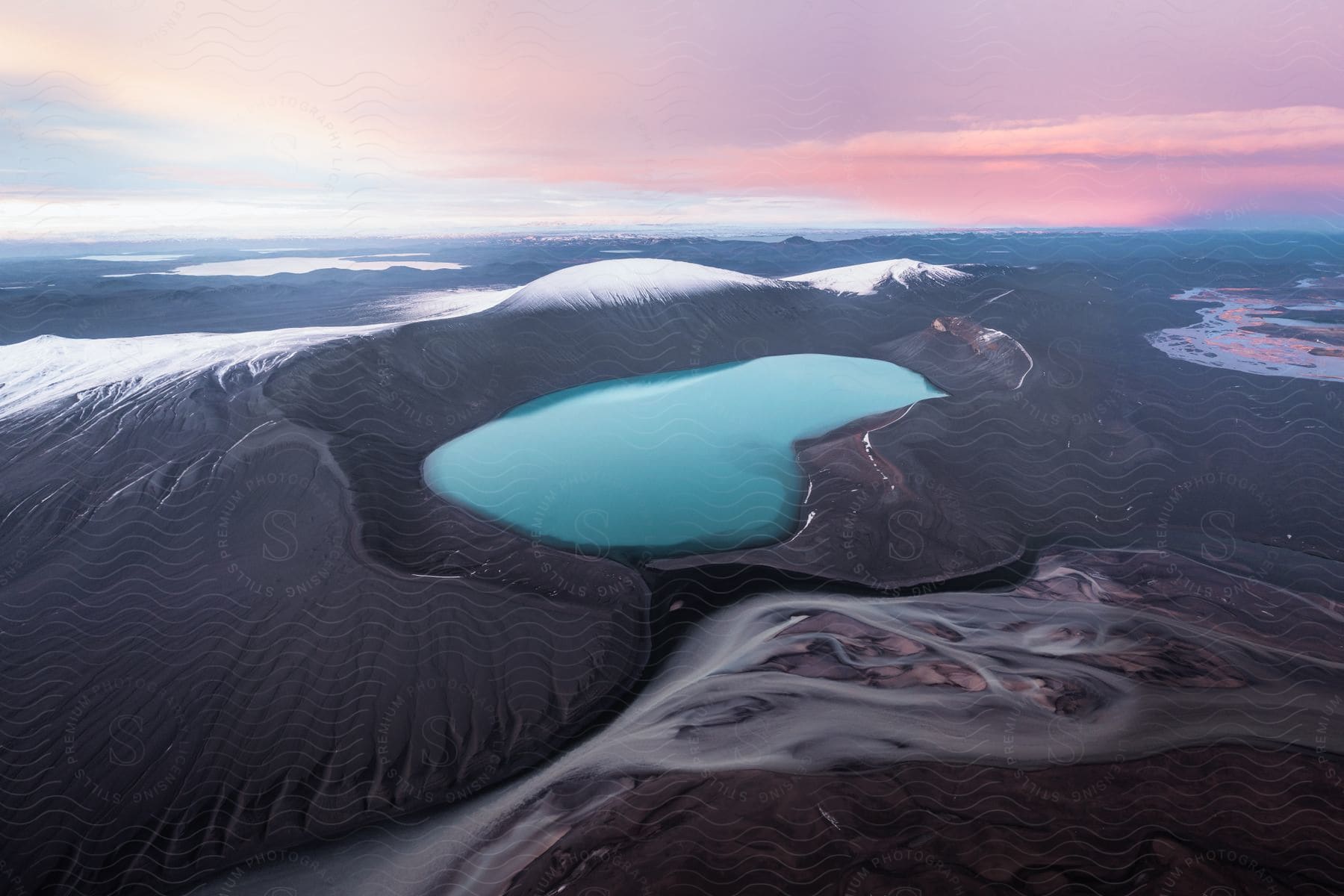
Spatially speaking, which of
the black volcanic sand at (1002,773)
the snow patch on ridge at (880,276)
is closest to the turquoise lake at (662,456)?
the black volcanic sand at (1002,773)

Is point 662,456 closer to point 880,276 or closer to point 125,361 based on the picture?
point 125,361

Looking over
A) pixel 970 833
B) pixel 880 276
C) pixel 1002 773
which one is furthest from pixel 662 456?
pixel 880 276

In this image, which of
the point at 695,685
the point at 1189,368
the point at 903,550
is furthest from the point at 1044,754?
the point at 1189,368

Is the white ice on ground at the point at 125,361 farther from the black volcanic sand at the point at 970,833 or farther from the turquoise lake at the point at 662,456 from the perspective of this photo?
the black volcanic sand at the point at 970,833

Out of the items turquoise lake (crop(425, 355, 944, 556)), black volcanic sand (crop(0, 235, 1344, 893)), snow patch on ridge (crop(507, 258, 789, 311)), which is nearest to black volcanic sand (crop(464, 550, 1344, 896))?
black volcanic sand (crop(0, 235, 1344, 893))

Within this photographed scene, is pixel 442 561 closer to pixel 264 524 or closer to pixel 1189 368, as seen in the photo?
pixel 264 524
